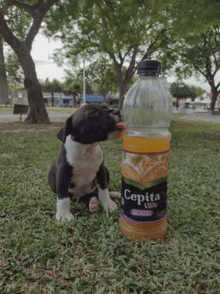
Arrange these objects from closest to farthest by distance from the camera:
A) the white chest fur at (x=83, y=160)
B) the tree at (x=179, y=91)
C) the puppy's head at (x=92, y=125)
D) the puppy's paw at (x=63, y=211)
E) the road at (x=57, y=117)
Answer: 1. the puppy's head at (x=92, y=125)
2. the white chest fur at (x=83, y=160)
3. the puppy's paw at (x=63, y=211)
4. the road at (x=57, y=117)
5. the tree at (x=179, y=91)

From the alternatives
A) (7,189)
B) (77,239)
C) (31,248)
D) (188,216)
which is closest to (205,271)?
(188,216)

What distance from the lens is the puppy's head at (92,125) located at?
1957 millimetres

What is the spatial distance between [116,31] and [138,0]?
5.80ft

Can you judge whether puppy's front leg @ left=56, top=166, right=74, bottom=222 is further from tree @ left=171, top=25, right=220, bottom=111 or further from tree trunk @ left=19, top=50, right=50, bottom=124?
tree @ left=171, top=25, right=220, bottom=111

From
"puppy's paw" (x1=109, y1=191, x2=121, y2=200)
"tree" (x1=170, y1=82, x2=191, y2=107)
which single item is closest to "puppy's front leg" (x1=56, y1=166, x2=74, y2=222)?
"puppy's paw" (x1=109, y1=191, x2=121, y2=200)

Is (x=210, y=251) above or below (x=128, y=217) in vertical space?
below

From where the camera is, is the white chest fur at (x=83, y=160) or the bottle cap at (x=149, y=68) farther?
the white chest fur at (x=83, y=160)

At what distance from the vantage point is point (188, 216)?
239 centimetres

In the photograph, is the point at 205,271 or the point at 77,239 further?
the point at 77,239

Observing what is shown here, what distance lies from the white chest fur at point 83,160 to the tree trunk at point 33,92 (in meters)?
10.00

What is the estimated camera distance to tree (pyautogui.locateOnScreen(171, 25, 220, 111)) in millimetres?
22859

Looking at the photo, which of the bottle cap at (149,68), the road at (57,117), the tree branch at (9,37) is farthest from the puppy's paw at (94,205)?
the road at (57,117)

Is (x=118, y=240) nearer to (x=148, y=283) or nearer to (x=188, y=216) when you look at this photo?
(x=148, y=283)

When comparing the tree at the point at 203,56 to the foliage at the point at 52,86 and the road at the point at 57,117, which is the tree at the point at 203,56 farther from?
the foliage at the point at 52,86
